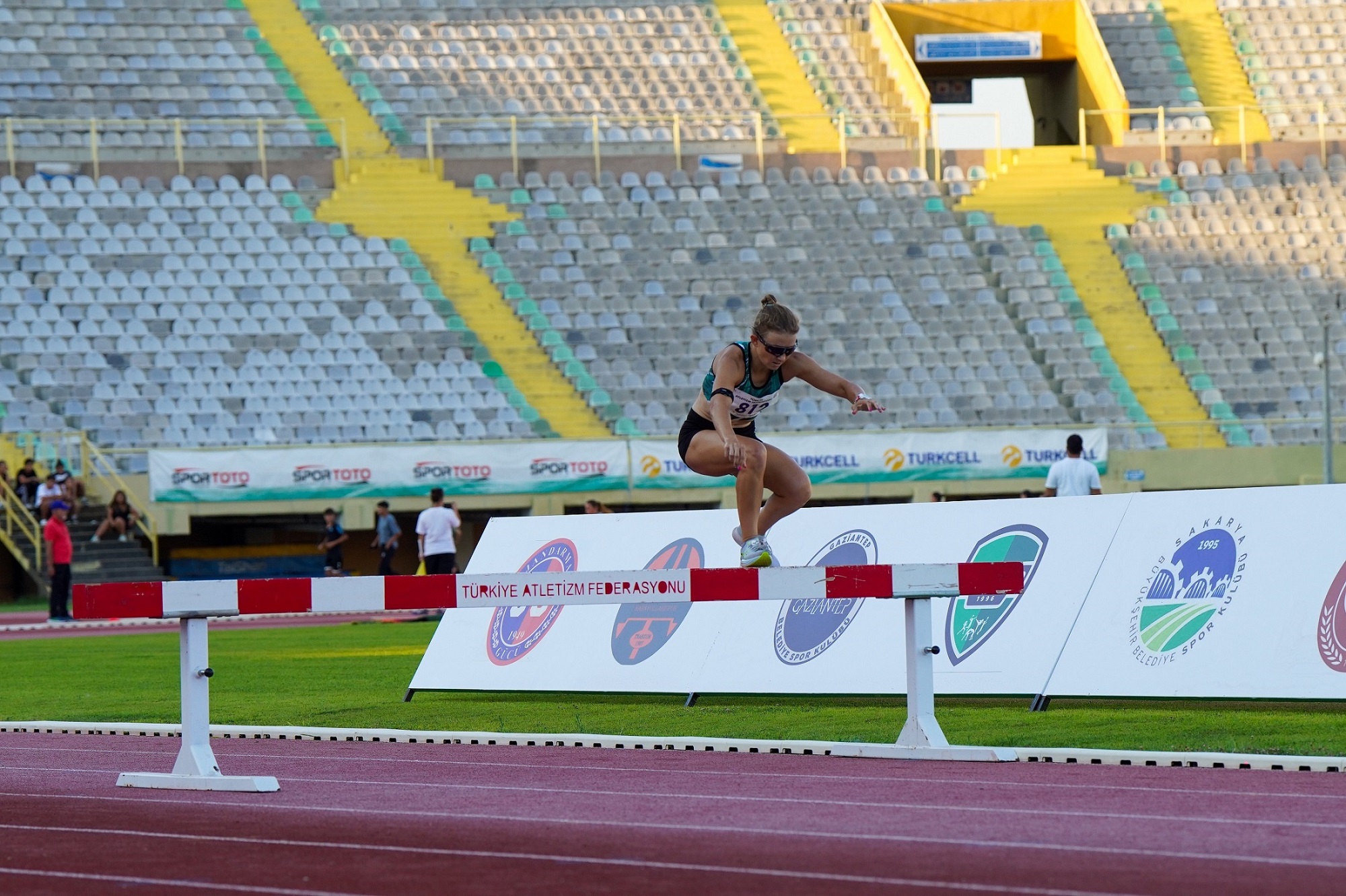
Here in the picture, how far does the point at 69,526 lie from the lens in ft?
91.9

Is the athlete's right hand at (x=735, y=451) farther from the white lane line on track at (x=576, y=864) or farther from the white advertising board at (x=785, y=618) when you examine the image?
the white advertising board at (x=785, y=618)

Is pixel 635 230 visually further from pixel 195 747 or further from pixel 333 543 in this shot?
pixel 195 747

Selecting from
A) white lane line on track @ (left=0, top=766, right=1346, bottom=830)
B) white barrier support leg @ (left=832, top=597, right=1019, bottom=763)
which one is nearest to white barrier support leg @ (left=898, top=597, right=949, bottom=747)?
white barrier support leg @ (left=832, top=597, right=1019, bottom=763)

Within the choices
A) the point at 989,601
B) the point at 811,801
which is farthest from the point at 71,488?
the point at 811,801

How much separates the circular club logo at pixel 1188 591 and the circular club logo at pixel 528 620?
4173 millimetres

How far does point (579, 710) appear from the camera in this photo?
12.0 metres

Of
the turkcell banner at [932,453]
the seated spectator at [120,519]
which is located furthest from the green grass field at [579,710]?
the turkcell banner at [932,453]

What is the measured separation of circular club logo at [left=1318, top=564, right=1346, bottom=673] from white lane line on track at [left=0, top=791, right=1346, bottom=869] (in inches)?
141

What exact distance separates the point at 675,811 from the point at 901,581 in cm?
203

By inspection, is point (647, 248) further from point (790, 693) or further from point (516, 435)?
point (790, 693)

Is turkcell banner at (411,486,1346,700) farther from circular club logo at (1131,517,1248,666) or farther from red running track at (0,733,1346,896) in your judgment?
red running track at (0,733,1346,896)

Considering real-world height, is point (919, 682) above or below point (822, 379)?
below

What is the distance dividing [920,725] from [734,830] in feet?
8.22

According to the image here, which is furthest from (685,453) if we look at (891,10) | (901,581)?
(891,10)
